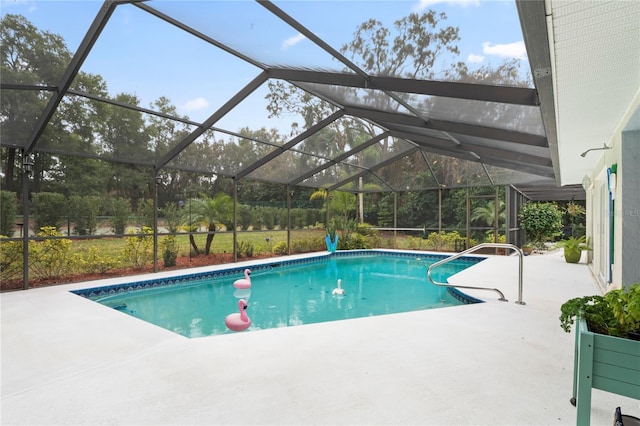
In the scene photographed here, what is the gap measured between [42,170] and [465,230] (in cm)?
1341

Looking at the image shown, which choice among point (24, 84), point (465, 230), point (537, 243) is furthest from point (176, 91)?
point (537, 243)

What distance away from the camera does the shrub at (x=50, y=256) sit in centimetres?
716

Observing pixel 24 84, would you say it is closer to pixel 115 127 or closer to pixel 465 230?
pixel 115 127

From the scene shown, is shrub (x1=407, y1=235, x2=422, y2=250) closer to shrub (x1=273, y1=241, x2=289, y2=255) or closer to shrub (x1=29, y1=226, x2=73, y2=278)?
shrub (x1=273, y1=241, x2=289, y2=255)

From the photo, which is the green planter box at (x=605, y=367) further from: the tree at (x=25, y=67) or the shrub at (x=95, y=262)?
the shrub at (x=95, y=262)

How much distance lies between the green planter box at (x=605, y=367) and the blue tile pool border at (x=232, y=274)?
407 centimetres

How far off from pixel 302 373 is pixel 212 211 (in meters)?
8.65

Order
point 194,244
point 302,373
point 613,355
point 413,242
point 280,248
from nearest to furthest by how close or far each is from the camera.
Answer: point 613,355, point 302,373, point 194,244, point 280,248, point 413,242

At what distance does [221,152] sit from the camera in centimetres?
934

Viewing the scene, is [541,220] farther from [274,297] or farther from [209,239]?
[209,239]

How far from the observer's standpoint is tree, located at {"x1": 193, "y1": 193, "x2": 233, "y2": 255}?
10.6 metres

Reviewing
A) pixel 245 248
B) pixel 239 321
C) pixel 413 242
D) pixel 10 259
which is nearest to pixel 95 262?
pixel 10 259

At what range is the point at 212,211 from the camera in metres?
11.0

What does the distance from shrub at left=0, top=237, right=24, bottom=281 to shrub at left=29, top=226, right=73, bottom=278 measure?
24cm
